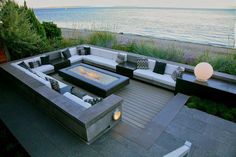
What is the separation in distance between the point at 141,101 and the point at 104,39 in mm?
5375

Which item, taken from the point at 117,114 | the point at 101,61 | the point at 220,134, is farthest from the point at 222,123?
the point at 101,61

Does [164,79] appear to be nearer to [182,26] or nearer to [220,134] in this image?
[220,134]

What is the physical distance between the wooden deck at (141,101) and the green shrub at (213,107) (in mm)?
754

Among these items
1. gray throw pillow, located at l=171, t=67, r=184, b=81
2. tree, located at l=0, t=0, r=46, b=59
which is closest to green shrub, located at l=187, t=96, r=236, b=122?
gray throw pillow, located at l=171, t=67, r=184, b=81

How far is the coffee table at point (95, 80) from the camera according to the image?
5002 mm

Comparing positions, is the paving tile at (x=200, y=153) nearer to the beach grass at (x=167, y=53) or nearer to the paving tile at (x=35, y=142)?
the paving tile at (x=35, y=142)

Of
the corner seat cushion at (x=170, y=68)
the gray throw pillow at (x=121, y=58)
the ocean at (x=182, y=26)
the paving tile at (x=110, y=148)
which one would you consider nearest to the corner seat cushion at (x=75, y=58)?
the gray throw pillow at (x=121, y=58)

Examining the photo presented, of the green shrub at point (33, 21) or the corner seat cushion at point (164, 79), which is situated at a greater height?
the green shrub at point (33, 21)

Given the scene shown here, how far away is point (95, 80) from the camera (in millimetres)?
5434

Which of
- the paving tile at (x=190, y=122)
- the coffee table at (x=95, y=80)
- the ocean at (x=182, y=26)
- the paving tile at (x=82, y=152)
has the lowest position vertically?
the paving tile at (x=82, y=152)

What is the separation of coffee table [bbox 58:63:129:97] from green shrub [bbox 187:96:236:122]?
2.23 metres

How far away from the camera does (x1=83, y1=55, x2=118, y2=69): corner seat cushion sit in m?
6.71

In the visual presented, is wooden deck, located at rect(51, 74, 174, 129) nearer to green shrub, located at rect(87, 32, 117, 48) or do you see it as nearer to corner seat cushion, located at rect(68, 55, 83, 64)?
corner seat cushion, located at rect(68, 55, 83, 64)

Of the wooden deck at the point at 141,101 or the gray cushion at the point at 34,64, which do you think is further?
the gray cushion at the point at 34,64
